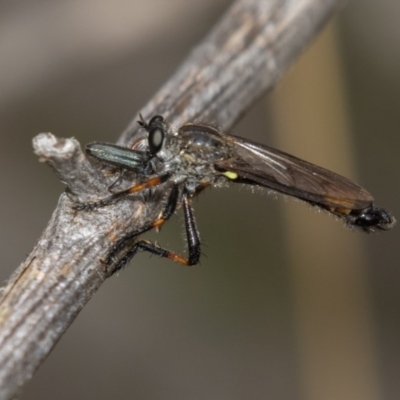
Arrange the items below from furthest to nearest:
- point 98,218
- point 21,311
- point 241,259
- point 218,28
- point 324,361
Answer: point 241,259 → point 324,361 → point 218,28 → point 98,218 → point 21,311

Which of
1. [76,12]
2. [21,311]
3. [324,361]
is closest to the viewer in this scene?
[21,311]

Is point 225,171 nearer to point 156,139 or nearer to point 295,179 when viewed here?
point 295,179

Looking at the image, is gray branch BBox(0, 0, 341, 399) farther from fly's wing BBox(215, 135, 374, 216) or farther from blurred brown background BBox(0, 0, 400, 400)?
blurred brown background BBox(0, 0, 400, 400)

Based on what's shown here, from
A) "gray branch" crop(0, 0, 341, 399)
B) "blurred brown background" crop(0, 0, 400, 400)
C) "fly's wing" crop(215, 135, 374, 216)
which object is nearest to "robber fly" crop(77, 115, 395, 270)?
"fly's wing" crop(215, 135, 374, 216)

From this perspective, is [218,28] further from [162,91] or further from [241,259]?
[241,259]

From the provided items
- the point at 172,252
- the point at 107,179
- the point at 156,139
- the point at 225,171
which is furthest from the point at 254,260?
the point at 107,179

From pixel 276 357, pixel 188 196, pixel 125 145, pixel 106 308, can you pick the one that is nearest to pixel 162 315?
pixel 106 308

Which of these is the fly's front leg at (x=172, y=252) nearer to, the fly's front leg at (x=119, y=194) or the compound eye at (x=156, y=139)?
the fly's front leg at (x=119, y=194)
